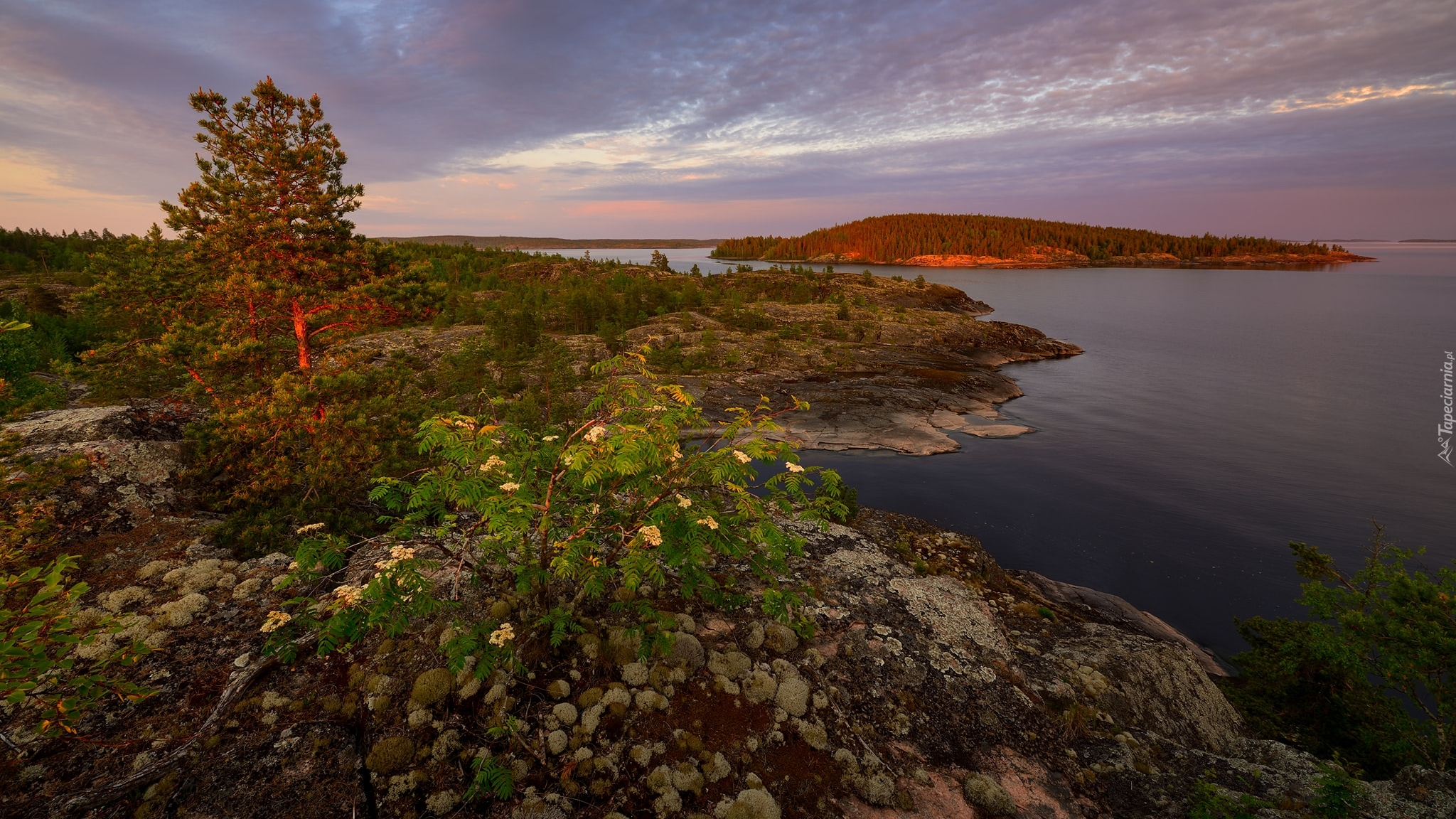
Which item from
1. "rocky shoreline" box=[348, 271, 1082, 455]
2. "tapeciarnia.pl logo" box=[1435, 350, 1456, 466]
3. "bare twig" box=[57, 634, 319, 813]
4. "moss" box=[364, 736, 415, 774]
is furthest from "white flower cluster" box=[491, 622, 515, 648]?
"tapeciarnia.pl logo" box=[1435, 350, 1456, 466]

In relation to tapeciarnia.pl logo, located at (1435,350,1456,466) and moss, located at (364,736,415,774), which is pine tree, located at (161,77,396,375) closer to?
moss, located at (364,736,415,774)

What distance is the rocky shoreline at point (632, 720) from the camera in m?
6.55

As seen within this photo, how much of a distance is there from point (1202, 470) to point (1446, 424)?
2853 cm

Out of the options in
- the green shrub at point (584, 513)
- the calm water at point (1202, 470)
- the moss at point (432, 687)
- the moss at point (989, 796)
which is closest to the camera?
the green shrub at point (584, 513)

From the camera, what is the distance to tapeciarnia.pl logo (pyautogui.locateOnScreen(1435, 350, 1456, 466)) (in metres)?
36.6

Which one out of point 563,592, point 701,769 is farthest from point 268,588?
point 701,769

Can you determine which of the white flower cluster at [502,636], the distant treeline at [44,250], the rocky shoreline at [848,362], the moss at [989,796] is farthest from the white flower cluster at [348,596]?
the distant treeline at [44,250]

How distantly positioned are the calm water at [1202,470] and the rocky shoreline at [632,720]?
41.8 feet

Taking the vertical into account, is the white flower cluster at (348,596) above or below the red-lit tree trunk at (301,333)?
below

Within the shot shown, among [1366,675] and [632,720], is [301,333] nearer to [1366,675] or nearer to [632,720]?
[632,720]

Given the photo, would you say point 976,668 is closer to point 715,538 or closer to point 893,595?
point 893,595

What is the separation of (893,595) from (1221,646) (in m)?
14.4

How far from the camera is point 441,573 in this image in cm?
1069

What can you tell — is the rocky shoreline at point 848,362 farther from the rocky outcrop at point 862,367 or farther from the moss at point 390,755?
the moss at point 390,755
